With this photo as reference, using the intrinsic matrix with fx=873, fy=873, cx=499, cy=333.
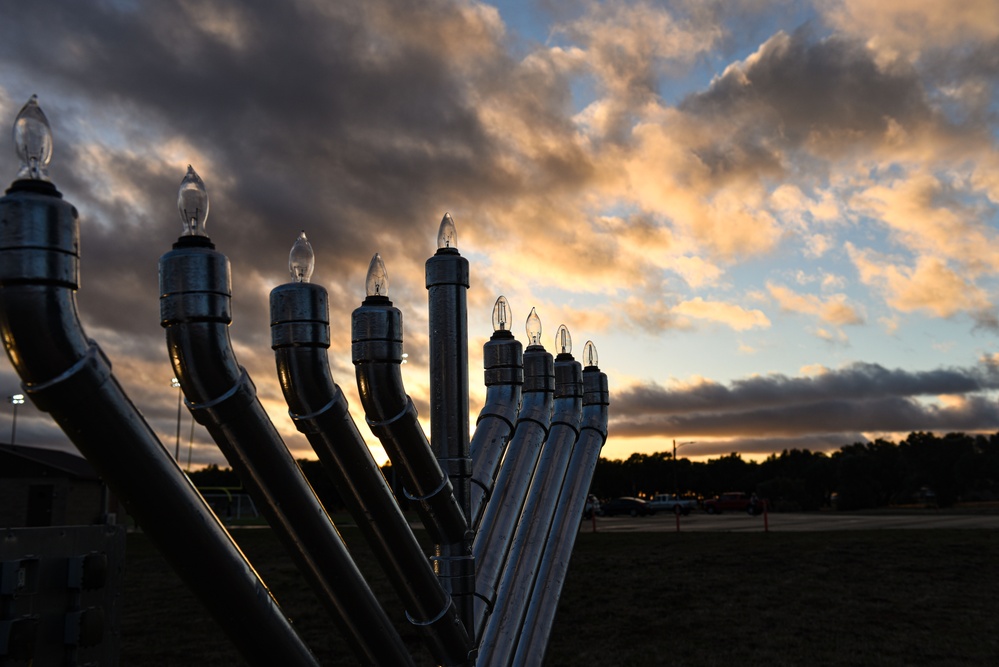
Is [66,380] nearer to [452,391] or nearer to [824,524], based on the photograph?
[452,391]

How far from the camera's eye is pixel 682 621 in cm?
1473

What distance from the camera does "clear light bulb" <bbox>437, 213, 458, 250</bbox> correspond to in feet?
16.3

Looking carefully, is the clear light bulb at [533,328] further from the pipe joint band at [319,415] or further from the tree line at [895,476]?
the tree line at [895,476]

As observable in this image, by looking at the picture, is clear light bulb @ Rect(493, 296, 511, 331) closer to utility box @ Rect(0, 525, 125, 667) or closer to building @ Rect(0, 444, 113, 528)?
utility box @ Rect(0, 525, 125, 667)

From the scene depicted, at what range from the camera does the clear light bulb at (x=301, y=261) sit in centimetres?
325

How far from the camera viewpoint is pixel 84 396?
2379 mm

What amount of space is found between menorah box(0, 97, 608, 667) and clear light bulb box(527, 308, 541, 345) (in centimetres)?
2

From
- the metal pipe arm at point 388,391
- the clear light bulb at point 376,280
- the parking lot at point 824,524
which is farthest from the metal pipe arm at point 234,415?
the parking lot at point 824,524

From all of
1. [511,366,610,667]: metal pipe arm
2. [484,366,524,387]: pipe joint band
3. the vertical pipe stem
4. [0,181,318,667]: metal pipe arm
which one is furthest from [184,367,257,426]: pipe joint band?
[511,366,610,667]: metal pipe arm

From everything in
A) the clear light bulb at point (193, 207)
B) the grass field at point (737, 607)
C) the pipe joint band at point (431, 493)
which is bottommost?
the grass field at point (737, 607)

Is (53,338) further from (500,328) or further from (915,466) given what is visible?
(915,466)

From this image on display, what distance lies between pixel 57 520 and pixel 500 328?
36.6m

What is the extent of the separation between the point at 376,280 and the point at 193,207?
4.38ft

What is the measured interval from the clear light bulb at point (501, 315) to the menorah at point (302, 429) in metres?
0.02
